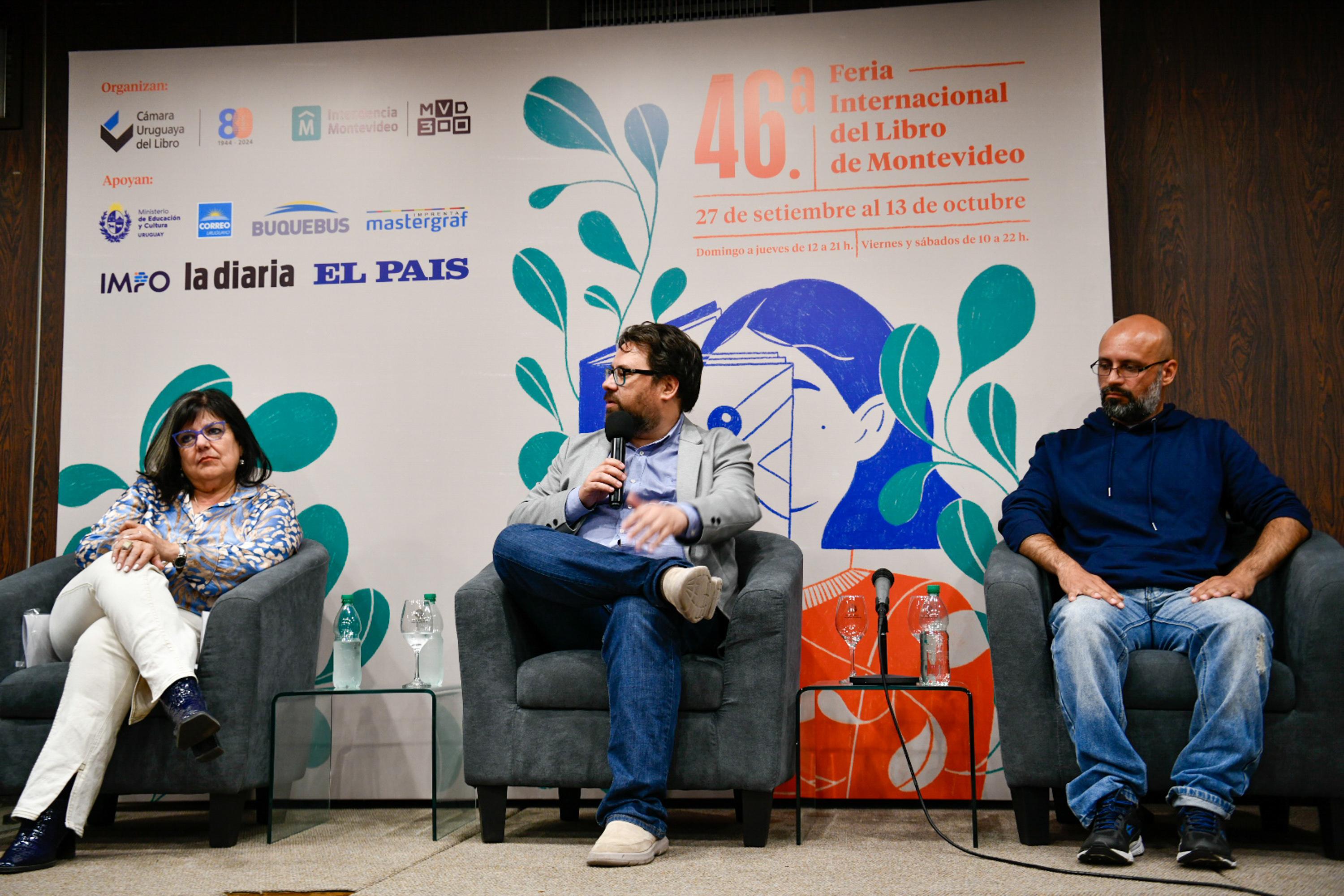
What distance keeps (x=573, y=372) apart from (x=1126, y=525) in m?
1.69

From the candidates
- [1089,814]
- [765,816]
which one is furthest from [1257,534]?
[765,816]

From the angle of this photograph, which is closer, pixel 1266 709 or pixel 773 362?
pixel 1266 709

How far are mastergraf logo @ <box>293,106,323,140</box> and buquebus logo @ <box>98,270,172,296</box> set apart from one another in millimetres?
646

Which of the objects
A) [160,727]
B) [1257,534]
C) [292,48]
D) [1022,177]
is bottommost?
[160,727]

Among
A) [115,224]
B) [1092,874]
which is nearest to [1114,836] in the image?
[1092,874]

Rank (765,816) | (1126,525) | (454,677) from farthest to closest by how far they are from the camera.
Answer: (454,677), (1126,525), (765,816)

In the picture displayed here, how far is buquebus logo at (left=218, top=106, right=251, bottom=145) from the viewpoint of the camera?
3652 mm

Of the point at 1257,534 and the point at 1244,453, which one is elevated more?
the point at 1244,453

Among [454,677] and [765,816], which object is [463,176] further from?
[765,816]

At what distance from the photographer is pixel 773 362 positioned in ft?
11.0

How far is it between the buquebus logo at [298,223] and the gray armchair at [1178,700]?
2.37m

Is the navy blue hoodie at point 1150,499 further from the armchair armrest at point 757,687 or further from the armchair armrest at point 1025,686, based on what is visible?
the armchair armrest at point 757,687

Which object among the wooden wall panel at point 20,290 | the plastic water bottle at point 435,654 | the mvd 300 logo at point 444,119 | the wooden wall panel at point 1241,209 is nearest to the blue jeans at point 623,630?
the plastic water bottle at point 435,654

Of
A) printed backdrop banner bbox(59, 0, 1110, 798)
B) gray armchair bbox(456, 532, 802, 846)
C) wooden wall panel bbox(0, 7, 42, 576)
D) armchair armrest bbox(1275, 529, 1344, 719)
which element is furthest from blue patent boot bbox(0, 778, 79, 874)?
armchair armrest bbox(1275, 529, 1344, 719)
